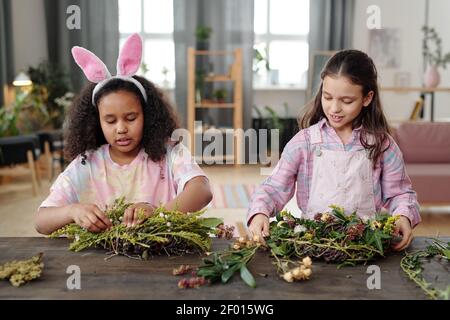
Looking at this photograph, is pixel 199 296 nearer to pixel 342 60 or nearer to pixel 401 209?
pixel 401 209

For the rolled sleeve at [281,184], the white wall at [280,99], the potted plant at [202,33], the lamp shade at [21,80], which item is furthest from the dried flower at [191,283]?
the white wall at [280,99]

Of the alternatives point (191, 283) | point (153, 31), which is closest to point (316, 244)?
point (191, 283)

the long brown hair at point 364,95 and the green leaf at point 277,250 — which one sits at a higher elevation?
the long brown hair at point 364,95

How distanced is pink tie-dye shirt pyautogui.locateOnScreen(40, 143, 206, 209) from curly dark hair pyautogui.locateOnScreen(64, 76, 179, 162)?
0.11ft

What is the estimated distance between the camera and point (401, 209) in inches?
64.6

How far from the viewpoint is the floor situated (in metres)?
4.38

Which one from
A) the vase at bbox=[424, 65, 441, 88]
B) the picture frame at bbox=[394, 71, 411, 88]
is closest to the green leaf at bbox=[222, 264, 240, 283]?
the vase at bbox=[424, 65, 441, 88]

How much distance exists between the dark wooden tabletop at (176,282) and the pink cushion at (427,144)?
3.84 m

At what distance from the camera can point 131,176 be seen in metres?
1.89

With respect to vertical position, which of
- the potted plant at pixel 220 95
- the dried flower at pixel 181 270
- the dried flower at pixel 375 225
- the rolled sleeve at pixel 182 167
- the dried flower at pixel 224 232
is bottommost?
the potted plant at pixel 220 95

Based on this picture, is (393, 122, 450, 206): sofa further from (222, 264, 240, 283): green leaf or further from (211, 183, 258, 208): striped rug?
(222, 264, 240, 283): green leaf

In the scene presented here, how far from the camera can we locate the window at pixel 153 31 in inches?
307

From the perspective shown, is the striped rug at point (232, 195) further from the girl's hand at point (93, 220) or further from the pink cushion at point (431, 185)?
the girl's hand at point (93, 220)

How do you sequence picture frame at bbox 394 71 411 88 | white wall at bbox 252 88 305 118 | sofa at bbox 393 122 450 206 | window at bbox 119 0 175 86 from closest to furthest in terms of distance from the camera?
sofa at bbox 393 122 450 206 → window at bbox 119 0 175 86 → picture frame at bbox 394 71 411 88 → white wall at bbox 252 88 305 118
